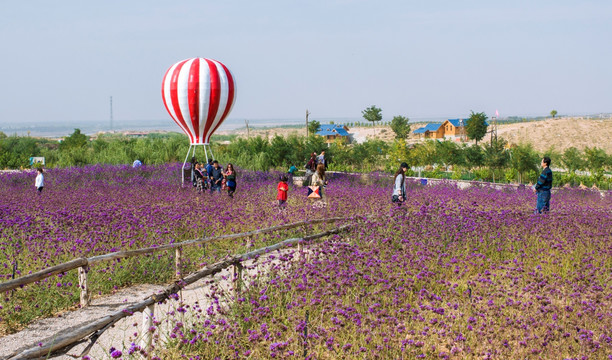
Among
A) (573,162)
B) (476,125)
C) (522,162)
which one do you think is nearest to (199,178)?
(522,162)

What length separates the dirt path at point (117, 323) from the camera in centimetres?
547

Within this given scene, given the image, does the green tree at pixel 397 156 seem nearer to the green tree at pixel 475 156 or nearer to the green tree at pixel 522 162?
the green tree at pixel 475 156


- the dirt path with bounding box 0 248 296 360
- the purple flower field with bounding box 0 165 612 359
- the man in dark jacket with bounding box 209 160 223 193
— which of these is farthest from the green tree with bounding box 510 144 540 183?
the dirt path with bounding box 0 248 296 360

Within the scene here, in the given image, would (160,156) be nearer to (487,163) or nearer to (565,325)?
(487,163)

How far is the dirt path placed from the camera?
18.0ft

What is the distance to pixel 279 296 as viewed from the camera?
6.04 m

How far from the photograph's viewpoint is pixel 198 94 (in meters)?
20.8

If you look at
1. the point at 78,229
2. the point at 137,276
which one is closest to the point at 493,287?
the point at 137,276

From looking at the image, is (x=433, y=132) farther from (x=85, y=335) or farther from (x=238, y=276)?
(x=85, y=335)

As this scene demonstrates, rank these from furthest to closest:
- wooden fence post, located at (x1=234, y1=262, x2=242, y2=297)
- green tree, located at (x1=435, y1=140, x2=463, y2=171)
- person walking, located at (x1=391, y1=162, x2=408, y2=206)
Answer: green tree, located at (x1=435, y1=140, x2=463, y2=171) → person walking, located at (x1=391, y1=162, x2=408, y2=206) → wooden fence post, located at (x1=234, y1=262, x2=242, y2=297)

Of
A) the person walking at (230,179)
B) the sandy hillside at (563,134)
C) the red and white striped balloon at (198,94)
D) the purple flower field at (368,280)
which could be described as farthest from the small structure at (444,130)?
the purple flower field at (368,280)

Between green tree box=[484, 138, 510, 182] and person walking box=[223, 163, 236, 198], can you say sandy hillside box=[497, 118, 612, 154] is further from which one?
person walking box=[223, 163, 236, 198]

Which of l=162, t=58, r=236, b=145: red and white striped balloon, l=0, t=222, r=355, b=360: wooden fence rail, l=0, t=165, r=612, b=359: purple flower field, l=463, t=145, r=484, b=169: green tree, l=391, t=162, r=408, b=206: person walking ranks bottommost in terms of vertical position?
l=463, t=145, r=484, b=169: green tree

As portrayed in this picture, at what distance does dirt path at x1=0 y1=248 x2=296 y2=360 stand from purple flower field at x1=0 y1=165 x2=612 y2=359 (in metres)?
0.16
